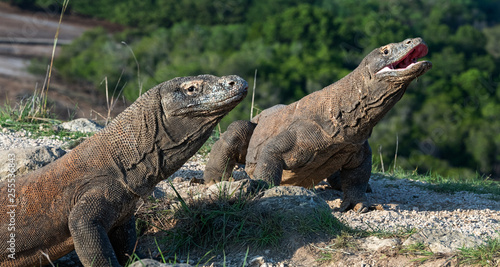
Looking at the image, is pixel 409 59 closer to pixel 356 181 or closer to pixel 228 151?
pixel 356 181

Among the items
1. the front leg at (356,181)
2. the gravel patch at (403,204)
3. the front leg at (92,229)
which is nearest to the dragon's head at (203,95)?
the front leg at (92,229)

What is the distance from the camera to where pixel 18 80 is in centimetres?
4331

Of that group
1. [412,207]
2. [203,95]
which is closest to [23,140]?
[203,95]

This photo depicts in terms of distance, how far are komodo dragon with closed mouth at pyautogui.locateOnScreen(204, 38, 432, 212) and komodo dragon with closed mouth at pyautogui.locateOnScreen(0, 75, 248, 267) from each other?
192 cm

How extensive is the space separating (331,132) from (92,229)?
108 inches

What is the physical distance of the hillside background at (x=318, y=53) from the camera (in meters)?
45.2

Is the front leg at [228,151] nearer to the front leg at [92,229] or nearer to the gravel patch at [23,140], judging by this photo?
the gravel patch at [23,140]

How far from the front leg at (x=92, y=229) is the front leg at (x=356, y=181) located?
299 centimetres

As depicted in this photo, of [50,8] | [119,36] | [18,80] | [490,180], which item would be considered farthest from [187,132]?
[119,36]

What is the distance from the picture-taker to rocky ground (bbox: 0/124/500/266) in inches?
179

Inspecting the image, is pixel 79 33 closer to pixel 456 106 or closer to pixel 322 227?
pixel 456 106

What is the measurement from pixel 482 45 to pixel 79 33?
37.8 m

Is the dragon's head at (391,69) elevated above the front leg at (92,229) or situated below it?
above

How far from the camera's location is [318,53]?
192ft
